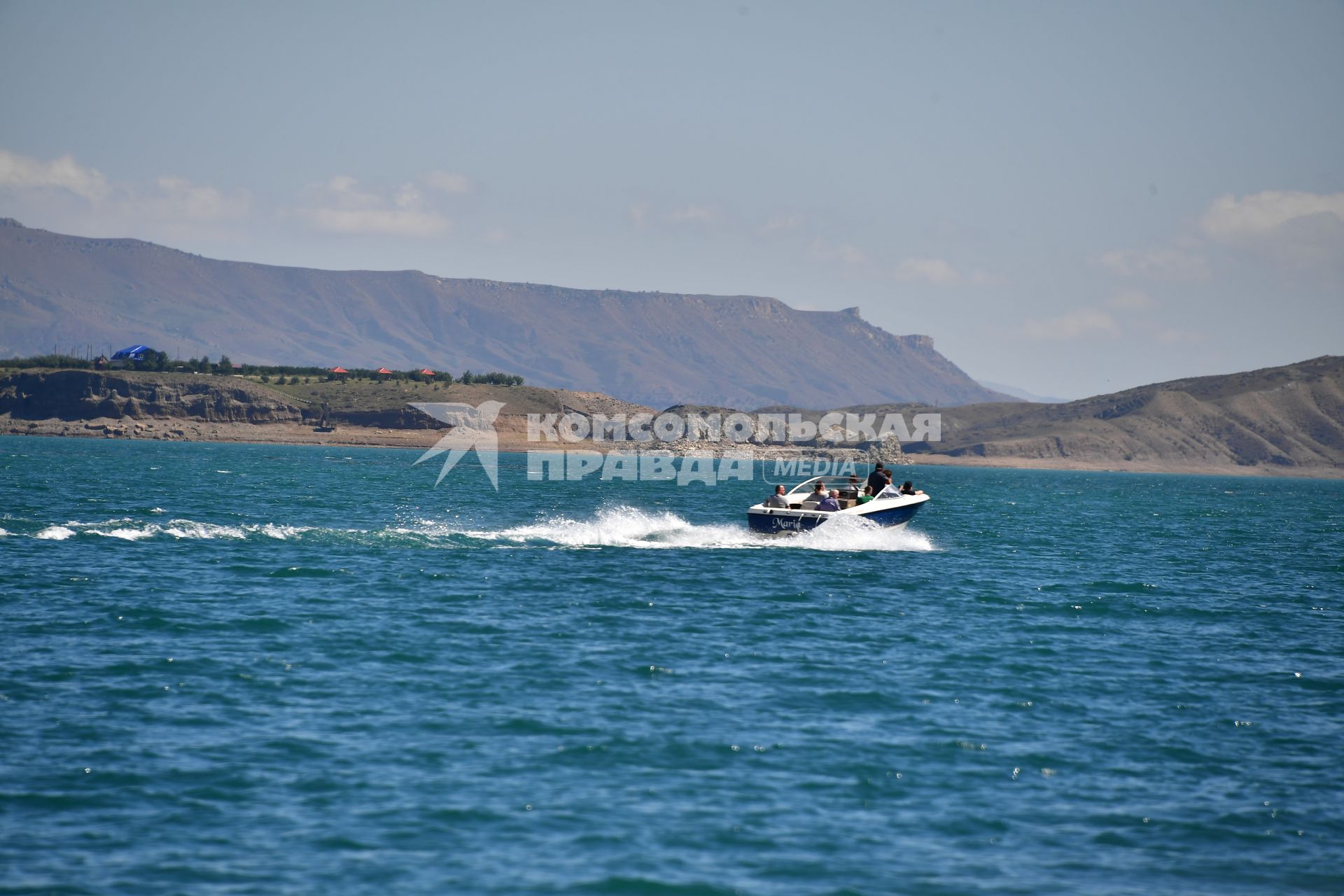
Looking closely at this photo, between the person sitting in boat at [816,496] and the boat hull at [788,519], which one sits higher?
the person sitting in boat at [816,496]

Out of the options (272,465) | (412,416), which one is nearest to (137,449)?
(272,465)

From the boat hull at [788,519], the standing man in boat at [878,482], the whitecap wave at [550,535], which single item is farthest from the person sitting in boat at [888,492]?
the boat hull at [788,519]

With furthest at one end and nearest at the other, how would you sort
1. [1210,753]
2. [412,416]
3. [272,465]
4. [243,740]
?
[412,416] < [272,465] < [1210,753] < [243,740]

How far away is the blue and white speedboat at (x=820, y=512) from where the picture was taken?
40688mm

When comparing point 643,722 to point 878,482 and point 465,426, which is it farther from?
point 465,426

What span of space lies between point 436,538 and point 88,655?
2036cm

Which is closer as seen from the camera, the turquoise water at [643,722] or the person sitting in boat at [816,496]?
the turquoise water at [643,722]

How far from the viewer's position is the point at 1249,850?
14477 millimetres

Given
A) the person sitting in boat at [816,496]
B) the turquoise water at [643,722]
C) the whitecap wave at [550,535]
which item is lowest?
the turquoise water at [643,722]

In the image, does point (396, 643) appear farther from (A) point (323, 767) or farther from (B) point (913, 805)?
(B) point (913, 805)

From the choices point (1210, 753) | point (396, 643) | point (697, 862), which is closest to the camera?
point (697, 862)

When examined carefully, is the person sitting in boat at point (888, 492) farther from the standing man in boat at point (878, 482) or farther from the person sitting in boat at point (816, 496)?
the person sitting in boat at point (816, 496)

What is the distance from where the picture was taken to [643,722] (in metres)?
18.4

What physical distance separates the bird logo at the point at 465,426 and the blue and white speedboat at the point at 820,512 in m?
139
